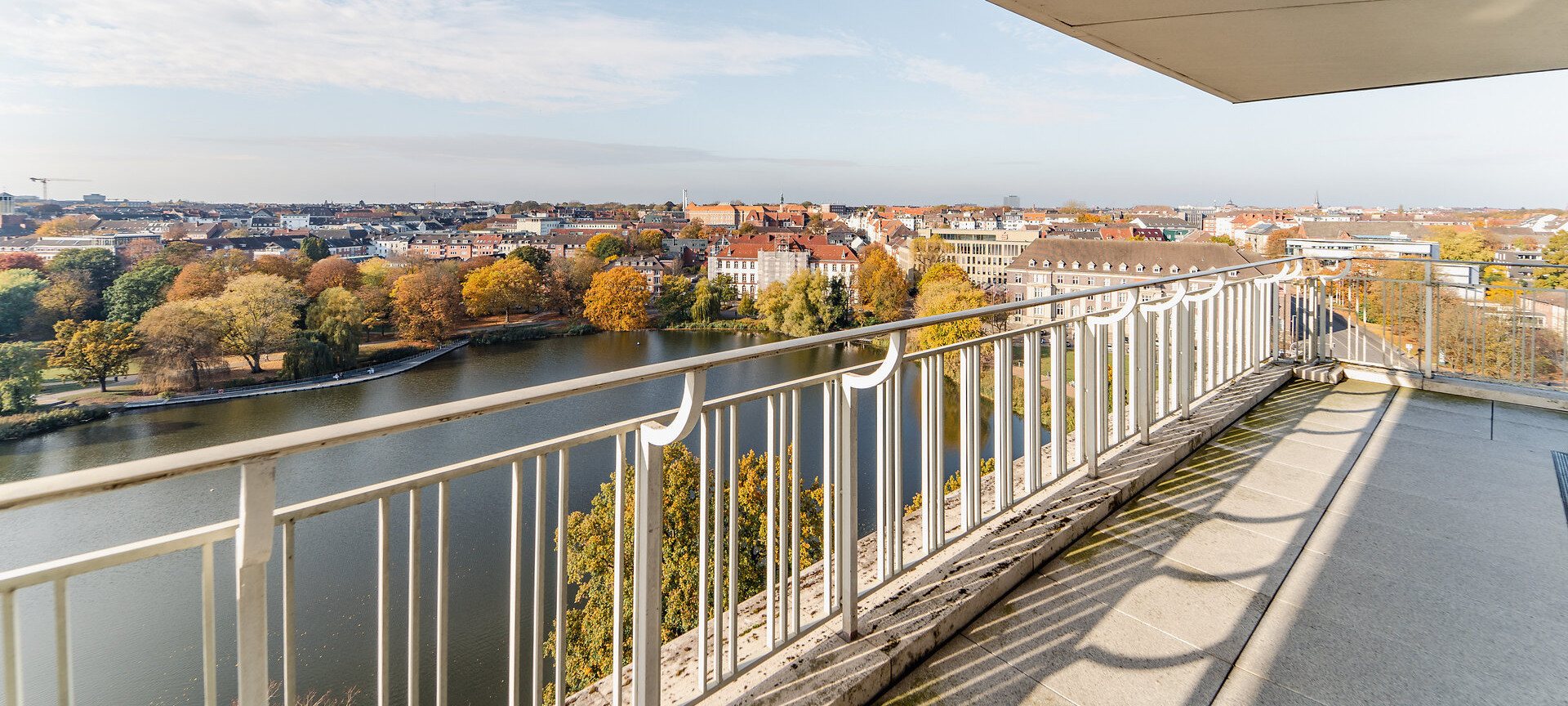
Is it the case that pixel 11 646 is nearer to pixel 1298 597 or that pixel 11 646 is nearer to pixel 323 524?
pixel 1298 597

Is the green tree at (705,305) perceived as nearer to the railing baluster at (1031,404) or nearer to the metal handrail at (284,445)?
the railing baluster at (1031,404)

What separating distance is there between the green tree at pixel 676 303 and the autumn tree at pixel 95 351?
33321mm

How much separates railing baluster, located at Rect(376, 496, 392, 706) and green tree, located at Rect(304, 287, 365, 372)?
4916cm

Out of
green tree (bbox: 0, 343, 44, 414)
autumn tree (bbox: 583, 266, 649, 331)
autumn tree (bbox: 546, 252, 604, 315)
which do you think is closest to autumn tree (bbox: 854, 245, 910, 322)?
autumn tree (bbox: 583, 266, 649, 331)

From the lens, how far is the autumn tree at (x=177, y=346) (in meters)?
40.1

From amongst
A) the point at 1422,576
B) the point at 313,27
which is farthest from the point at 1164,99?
the point at 313,27

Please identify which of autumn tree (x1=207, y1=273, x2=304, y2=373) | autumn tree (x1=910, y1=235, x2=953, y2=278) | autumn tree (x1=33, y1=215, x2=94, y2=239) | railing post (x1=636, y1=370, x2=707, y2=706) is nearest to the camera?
railing post (x1=636, y1=370, x2=707, y2=706)

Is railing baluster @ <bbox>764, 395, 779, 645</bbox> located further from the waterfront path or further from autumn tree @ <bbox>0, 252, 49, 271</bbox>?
autumn tree @ <bbox>0, 252, 49, 271</bbox>

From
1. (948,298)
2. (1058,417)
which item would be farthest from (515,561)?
(948,298)

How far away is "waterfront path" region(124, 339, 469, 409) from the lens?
38.8m

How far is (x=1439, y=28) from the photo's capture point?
2.76 m

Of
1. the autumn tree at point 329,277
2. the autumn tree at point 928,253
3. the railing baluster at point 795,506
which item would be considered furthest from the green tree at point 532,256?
the railing baluster at point 795,506

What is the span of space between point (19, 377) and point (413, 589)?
55.1 m

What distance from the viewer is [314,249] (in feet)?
213
